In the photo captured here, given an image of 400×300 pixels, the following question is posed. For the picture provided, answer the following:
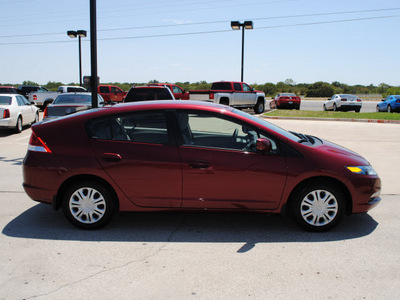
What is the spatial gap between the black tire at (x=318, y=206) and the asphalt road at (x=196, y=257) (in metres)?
0.14

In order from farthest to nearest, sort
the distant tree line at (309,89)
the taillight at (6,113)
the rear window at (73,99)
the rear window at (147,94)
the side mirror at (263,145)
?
the distant tree line at (309,89) → the rear window at (147,94) → the taillight at (6,113) → the rear window at (73,99) → the side mirror at (263,145)

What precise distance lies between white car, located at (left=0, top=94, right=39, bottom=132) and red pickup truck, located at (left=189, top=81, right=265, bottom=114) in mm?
10689

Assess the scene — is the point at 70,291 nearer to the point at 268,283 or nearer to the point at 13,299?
the point at 13,299

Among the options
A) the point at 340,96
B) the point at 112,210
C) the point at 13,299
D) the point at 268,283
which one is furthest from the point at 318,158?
the point at 340,96

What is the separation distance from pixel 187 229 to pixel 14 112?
11.7 metres

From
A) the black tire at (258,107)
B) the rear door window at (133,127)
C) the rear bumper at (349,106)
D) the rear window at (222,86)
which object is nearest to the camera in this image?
the rear door window at (133,127)

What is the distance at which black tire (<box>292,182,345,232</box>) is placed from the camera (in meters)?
5.00

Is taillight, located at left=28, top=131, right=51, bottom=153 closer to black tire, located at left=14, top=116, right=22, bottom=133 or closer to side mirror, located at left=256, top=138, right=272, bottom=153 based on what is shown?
side mirror, located at left=256, top=138, right=272, bottom=153

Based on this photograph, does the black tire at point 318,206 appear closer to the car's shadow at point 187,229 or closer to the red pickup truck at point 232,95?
the car's shadow at point 187,229

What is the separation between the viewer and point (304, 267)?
414 centimetres

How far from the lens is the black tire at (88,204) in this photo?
5.07 metres

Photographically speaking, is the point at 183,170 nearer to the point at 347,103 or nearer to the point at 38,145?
the point at 38,145

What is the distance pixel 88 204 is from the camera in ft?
16.7

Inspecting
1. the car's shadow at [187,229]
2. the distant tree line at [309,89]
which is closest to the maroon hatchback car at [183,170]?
the car's shadow at [187,229]
